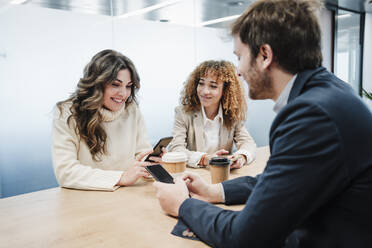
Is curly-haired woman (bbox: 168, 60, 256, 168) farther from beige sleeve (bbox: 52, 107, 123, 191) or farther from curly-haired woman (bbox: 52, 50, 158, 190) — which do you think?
beige sleeve (bbox: 52, 107, 123, 191)

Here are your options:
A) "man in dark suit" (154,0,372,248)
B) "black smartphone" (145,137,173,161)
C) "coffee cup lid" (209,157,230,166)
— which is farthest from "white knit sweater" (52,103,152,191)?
"man in dark suit" (154,0,372,248)

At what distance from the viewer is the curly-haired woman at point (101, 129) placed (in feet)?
5.09

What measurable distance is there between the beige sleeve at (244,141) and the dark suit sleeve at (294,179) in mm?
1203

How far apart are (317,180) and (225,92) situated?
184 cm

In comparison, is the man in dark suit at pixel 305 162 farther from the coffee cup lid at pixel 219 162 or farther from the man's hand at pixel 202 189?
the coffee cup lid at pixel 219 162

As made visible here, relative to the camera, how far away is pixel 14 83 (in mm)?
2994

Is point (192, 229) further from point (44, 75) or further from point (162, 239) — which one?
point (44, 75)

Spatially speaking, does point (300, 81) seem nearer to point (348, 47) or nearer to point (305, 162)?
point (305, 162)

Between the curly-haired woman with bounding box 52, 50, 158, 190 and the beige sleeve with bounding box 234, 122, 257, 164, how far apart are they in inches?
26.3

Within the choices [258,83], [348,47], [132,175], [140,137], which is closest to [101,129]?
[140,137]

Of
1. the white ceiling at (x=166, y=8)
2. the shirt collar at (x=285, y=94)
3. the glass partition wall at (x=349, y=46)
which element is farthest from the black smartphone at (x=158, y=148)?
the glass partition wall at (x=349, y=46)

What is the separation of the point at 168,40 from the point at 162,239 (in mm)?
3374

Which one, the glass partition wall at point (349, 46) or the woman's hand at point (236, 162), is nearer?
the woman's hand at point (236, 162)

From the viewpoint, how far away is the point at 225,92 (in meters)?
2.54
